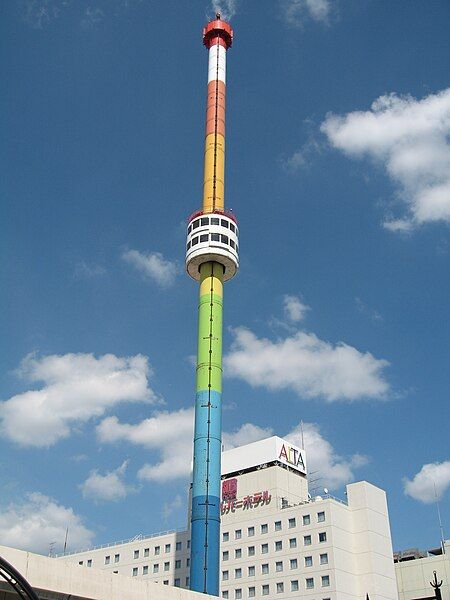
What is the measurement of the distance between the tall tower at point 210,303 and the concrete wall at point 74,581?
33.9 meters

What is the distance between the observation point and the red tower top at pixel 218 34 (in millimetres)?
106062

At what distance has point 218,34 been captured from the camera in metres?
106

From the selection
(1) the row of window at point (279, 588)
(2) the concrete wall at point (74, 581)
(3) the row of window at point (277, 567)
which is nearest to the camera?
(2) the concrete wall at point (74, 581)

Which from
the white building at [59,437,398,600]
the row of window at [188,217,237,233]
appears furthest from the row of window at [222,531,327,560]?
the row of window at [188,217,237,233]

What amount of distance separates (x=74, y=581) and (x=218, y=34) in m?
90.6

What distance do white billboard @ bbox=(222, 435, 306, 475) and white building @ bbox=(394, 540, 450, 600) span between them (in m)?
21.4

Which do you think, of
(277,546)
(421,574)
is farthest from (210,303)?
(421,574)

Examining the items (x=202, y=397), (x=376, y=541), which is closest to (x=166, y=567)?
(x=376, y=541)

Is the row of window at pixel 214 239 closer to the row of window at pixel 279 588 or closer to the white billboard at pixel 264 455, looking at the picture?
the white billboard at pixel 264 455

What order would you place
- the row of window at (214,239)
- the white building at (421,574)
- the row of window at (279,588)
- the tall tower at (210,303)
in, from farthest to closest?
1. the white building at (421,574)
2. the row of window at (279,588)
3. the row of window at (214,239)
4. the tall tower at (210,303)

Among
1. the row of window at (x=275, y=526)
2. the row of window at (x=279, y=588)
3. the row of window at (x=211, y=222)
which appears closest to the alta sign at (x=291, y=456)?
the row of window at (x=275, y=526)

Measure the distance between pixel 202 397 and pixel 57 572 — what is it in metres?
47.4

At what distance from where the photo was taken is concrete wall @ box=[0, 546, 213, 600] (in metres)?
31.9

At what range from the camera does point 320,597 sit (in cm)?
9394
